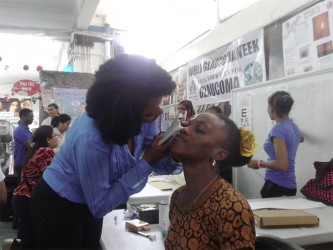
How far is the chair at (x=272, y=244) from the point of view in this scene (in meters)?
0.89

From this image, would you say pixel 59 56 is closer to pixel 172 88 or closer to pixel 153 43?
pixel 153 43

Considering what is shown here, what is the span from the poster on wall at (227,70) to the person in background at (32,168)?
1.90 meters

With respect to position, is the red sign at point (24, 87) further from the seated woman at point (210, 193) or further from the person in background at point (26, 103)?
the seated woman at point (210, 193)

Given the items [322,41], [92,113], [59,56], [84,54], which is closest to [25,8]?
[84,54]

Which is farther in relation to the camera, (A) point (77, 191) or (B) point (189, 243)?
(A) point (77, 191)

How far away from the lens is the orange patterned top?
0.86 meters

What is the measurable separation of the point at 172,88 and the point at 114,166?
0.36m

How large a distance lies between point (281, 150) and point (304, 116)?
1.84ft

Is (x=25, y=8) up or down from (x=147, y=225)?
up

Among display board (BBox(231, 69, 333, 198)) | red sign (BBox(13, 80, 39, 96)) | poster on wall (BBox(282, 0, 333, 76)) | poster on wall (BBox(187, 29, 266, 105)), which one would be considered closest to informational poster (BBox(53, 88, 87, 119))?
poster on wall (BBox(187, 29, 266, 105))

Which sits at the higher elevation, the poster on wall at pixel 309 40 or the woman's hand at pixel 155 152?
the poster on wall at pixel 309 40

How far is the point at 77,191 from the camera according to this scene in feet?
3.92

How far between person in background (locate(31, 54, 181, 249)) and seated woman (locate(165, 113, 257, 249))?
0.36ft

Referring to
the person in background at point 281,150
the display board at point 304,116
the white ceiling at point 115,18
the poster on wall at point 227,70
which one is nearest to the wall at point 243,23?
the poster on wall at point 227,70
